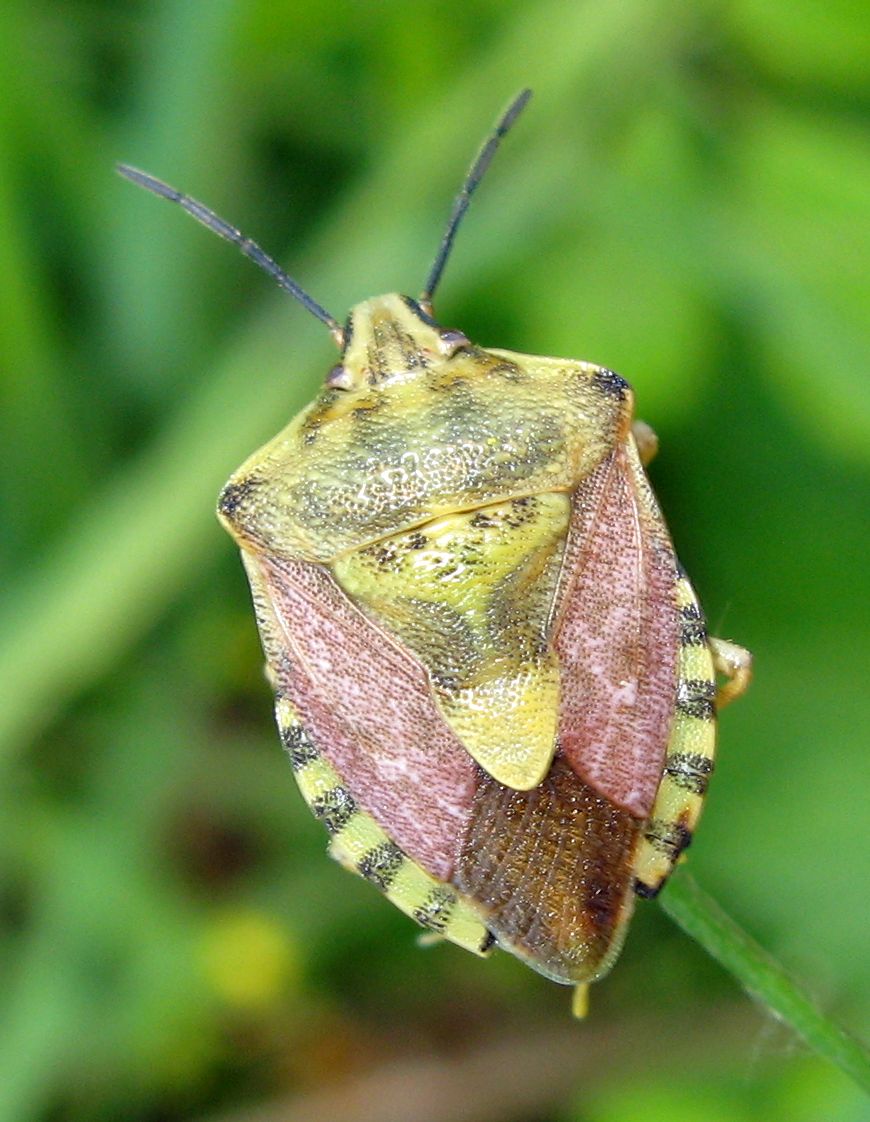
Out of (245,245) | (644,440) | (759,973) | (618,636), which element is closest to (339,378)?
(245,245)

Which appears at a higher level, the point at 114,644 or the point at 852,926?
the point at 852,926

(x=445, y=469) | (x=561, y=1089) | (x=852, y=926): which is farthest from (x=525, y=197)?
(x=561, y=1089)

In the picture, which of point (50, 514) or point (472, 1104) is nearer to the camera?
point (472, 1104)

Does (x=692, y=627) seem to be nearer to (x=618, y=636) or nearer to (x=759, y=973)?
(x=618, y=636)

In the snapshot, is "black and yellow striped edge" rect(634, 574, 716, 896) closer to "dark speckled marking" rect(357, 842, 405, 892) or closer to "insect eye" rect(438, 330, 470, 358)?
"dark speckled marking" rect(357, 842, 405, 892)

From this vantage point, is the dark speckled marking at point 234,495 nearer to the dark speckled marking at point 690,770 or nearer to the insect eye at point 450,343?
the insect eye at point 450,343

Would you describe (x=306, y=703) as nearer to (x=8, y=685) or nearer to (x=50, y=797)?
(x=8, y=685)
